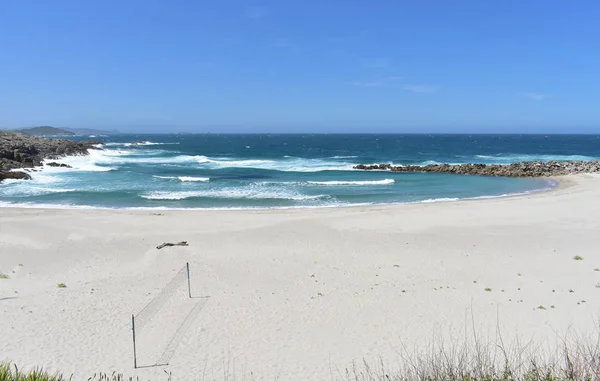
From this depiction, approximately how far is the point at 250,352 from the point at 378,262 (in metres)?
6.19

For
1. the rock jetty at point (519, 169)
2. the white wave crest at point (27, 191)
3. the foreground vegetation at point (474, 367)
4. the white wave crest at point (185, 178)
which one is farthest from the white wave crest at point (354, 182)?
the foreground vegetation at point (474, 367)

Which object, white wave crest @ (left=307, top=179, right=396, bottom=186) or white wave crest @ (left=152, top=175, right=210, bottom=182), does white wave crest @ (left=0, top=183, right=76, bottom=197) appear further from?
white wave crest @ (left=307, top=179, right=396, bottom=186)

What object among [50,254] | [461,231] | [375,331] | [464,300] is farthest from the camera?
[461,231]

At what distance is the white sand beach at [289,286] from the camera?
26.5 ft

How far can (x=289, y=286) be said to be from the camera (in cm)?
1123

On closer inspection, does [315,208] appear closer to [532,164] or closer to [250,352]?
[250,352]

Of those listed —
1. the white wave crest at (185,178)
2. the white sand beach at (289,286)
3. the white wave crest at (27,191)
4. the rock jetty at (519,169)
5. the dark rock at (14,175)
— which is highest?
the rock jetty at (519,169)

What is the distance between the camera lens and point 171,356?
7.89 m

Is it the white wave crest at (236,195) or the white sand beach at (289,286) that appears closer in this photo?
the white sand beach at (289,286)

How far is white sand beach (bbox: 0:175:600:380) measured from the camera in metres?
8.06

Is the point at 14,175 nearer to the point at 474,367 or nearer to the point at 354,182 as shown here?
the point at 354,182

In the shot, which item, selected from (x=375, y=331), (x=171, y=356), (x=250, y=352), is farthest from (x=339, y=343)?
(x=171, y=356)

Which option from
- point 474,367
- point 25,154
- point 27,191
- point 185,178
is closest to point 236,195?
point 185,178

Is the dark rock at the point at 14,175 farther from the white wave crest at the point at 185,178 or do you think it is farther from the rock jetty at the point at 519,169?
the rock jetty at the point at 519,169
